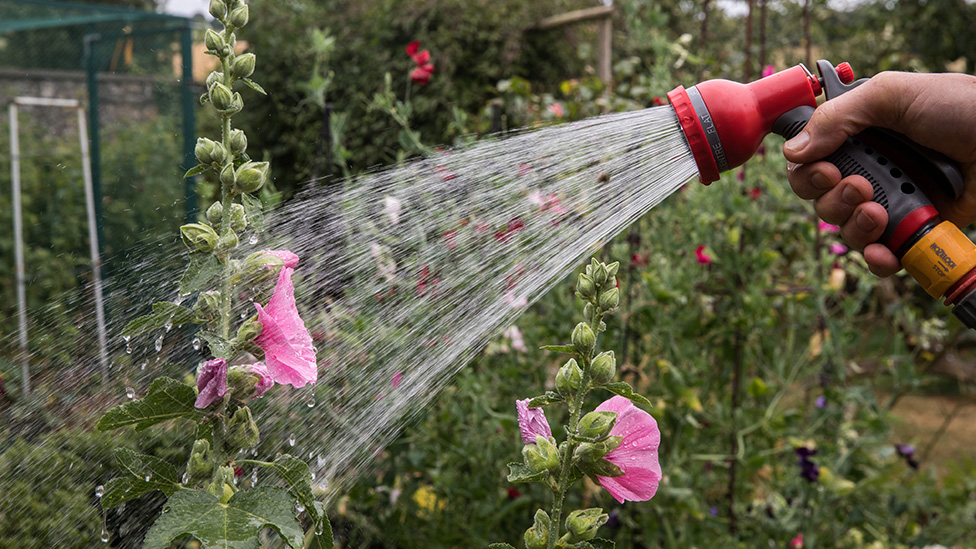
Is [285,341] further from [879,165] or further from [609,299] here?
[879,165]

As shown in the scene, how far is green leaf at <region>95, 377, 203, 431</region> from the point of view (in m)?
0.66

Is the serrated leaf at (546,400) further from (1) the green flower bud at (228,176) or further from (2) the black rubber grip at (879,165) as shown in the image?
(2) the black rubber grip at (879,165)

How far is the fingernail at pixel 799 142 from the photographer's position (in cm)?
109

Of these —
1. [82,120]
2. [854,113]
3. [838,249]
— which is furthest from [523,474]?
[82,120]

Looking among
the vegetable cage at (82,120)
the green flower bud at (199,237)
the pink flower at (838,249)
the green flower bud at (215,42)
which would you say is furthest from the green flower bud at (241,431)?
the vegetable cage at (82,120)

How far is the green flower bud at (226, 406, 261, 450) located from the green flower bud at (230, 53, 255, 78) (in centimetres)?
34

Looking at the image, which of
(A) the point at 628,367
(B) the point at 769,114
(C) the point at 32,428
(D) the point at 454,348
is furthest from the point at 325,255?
(A) the point at 628,367

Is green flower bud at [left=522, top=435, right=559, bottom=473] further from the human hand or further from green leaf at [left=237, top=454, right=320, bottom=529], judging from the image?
the human hand

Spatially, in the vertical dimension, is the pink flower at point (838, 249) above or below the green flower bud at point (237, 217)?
below

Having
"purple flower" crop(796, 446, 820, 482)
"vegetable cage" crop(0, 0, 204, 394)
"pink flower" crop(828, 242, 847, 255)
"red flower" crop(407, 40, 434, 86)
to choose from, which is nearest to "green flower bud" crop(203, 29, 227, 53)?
"red flower" crop(407, 40, 434, 86)

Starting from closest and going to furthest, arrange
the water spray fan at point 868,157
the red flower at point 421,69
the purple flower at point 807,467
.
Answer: the water spray fan at point 868,157 < the purple flower at point 807,467 < the red flower at point 421,69

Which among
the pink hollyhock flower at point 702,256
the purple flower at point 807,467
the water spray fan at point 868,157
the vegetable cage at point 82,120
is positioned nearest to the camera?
the water spray fan at point 868,157

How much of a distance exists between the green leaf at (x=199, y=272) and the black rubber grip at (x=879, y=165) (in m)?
0.84

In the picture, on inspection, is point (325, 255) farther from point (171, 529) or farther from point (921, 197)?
point (921, 197)
